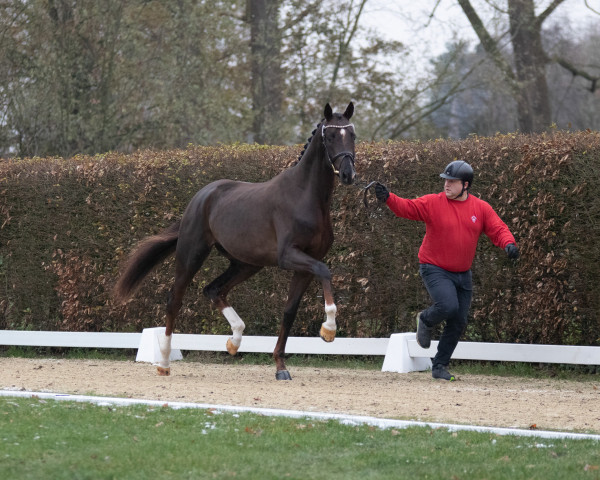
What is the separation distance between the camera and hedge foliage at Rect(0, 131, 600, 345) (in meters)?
8.73

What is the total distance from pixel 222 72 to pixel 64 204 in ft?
31.2

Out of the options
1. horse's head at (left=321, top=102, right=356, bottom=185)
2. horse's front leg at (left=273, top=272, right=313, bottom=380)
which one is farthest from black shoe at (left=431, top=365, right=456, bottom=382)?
horse's head at (left=321, top=102, right=356, bottom=185)

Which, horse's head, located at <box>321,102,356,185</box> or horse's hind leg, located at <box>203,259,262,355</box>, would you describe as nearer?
horse's head, located at <box>321,102,356,185</box>

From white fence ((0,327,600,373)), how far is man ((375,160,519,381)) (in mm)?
1094

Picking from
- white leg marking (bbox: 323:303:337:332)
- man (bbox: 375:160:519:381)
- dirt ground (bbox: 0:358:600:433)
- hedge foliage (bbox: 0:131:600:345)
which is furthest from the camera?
hedge foliage (bbox: 0:131:600:345)

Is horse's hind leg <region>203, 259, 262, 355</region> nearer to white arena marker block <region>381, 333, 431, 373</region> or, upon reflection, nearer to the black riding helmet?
white arena marker block <region>381, 333, 431, 373</region>

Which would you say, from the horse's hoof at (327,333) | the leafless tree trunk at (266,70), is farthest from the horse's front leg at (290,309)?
the leafless tree trunk at (266,70)

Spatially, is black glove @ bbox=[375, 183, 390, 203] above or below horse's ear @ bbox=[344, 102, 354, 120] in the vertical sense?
below

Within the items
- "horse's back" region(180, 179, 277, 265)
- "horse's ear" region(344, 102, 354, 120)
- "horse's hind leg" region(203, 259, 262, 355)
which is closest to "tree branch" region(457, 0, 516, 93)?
"horse's back" region(180, 179, 277, 265)

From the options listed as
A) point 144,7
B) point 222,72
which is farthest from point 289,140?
point 144,7

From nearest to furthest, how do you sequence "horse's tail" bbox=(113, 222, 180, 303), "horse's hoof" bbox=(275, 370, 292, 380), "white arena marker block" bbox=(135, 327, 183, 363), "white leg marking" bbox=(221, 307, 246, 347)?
"horse's hoof" bbox=(275, 370, 292, 380), "white leg marking" bbox=(221, 307, 246, 347), "horse's tail" bbox=(113, 222, 180, 303), "white arena marker block" bbox=(135, 327, 183, 363)

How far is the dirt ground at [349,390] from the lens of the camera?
6.29 meters

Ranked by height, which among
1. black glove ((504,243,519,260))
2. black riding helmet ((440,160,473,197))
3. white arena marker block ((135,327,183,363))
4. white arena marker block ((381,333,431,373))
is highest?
black riding helmet ((440,160,473,197))

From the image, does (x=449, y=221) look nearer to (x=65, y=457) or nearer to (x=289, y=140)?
(x=65, y=457)
